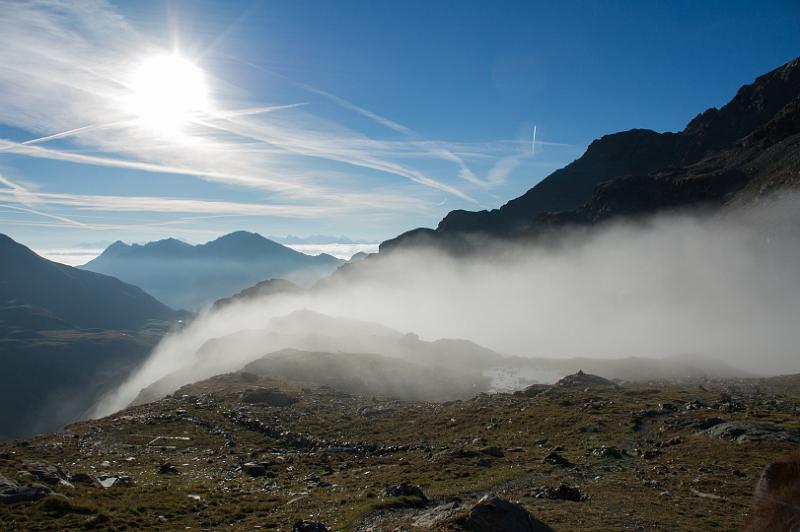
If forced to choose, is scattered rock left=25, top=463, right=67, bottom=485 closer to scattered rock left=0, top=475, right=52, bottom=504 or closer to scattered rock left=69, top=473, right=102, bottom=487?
scattered rock left=69, top=473, right=102, bottom=487

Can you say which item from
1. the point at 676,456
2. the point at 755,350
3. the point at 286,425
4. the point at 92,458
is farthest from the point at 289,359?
the point at 755,350

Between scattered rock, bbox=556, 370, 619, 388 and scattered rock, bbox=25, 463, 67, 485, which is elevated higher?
scattered rock, bbox=556, 370, 619, 388

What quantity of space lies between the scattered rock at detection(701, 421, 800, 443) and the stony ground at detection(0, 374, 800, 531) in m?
0.18

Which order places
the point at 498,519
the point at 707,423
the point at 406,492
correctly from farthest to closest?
the point at 707,423 → the point at 406,492 → the point at 498,519

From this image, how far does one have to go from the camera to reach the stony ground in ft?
76.1

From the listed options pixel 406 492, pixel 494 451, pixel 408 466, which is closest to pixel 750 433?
pixel 494 451

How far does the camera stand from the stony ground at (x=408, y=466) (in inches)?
914

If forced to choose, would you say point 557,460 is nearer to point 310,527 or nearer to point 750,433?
point 750,433

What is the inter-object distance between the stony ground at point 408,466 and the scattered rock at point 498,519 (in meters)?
0.76

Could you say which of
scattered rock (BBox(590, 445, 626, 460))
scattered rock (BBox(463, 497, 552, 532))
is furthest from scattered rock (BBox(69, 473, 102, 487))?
scattered rock (BBox(590, 445, 626, 460))

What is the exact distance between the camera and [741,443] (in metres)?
33.3

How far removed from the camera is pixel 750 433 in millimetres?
34625

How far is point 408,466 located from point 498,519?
20.5 m

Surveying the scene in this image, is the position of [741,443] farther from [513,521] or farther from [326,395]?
[326,395]
